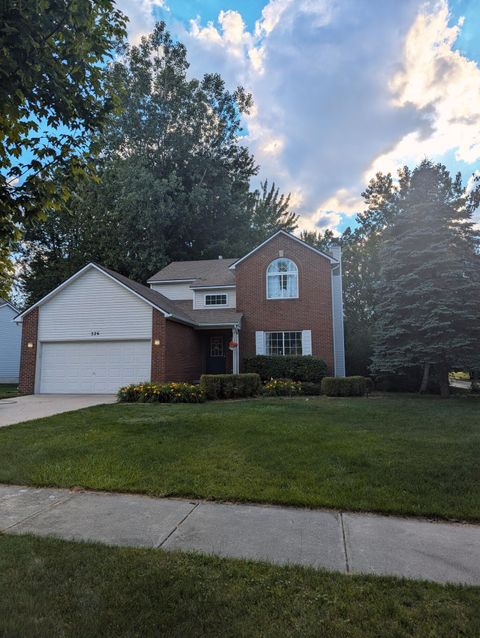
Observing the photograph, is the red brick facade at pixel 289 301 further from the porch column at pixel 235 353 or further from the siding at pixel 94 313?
the siding at pixel 94 313

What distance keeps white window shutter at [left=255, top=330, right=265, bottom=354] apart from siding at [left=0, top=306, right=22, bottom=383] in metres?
17.7

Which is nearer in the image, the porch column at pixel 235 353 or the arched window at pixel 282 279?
the porch column at pixel 235 353

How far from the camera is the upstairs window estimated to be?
69.9 feet

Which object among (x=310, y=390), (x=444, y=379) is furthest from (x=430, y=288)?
(x=310, y=390)

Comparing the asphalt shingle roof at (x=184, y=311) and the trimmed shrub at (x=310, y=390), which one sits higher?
the asphalt shingle roof at (x=184, y=311)

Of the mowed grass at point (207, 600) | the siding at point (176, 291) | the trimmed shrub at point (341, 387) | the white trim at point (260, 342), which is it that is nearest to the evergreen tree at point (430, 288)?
the trimmed shrub at point (341, 387)

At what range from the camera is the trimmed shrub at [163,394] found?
13398mm

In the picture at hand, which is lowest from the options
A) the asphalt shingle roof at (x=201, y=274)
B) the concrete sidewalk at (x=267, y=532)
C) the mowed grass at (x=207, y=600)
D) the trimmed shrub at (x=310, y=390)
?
the concrete sidewalk at (x=267, y=532)

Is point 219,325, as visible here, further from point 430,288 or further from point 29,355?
point 430,288

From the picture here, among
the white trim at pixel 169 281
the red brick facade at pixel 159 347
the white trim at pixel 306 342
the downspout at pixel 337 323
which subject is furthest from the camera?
the white trim at pixel 169 281

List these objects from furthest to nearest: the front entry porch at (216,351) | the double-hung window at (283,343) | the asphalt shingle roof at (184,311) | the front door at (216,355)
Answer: the front door at (216,355)
the front entry porch at (216,351)
the double-hung window at (283,343)
the asphalt shingle roof at (184,311)

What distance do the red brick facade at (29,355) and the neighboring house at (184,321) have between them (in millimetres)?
43

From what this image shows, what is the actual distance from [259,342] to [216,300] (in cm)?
340

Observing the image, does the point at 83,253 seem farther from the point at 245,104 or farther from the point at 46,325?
the point at 245,104
